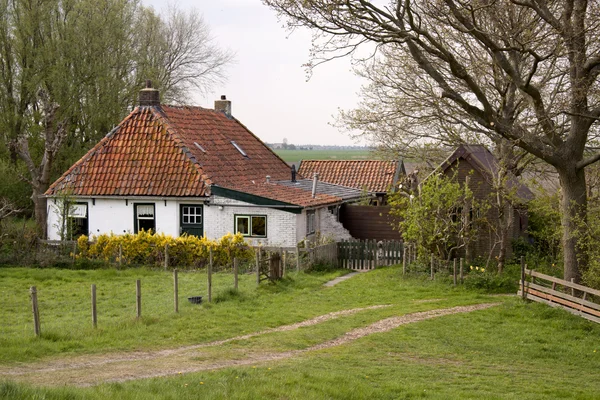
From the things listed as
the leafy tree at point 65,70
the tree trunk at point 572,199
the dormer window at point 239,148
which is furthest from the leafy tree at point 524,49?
A: the leafy tree at point 65,70

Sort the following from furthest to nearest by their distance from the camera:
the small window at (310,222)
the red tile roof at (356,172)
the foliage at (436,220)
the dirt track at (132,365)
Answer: the red tile roof at (356,172), the small window at (310,222), the foliage at (436,220), the dirt track at (132,365)

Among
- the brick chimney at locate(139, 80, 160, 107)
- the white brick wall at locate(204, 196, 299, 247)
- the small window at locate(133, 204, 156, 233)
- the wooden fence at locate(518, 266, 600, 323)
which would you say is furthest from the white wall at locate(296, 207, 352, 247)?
the wooden fence at locate(518, 266, 600, 323)

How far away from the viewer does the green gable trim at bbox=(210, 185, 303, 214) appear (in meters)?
29.6

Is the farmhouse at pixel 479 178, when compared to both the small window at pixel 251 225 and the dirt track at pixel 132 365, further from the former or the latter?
the dirt track at pixel 132 365

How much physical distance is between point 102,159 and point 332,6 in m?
18.5

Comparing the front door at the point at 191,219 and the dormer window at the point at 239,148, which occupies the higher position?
the dormer window at the point at 239,148

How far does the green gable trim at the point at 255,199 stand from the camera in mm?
29625

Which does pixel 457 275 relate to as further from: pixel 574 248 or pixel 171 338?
pixel 171 338

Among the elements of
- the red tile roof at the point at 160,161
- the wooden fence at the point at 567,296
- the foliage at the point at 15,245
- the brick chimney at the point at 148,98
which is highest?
the brick chimney at the point at 148,98

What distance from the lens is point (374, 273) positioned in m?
27.8

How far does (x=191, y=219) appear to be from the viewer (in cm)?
3116

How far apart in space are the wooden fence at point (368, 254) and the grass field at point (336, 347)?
449cm

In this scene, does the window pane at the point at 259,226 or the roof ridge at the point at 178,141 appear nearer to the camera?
the window pane at the point at 259,226

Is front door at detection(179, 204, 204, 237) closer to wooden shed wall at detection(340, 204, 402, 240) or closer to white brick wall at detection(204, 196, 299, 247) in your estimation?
white brick wall at detection(204, 196, 299, 247)
